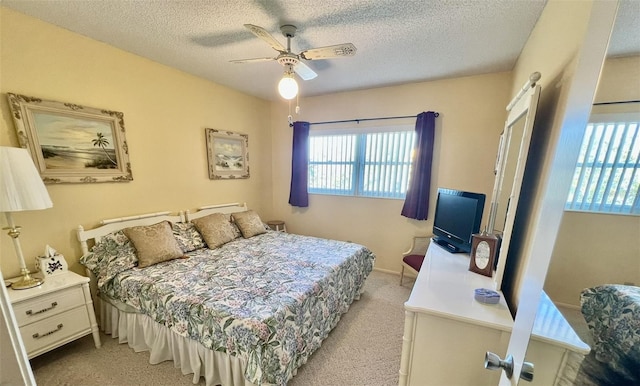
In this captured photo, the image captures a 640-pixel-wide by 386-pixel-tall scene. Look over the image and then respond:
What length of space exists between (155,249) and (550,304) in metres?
2.68

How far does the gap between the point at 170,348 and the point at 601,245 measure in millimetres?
2370

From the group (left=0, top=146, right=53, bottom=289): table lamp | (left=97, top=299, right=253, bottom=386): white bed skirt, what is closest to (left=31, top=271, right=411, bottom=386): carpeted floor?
(left=97, top=299, right=253, bottom=386): white bed skirt

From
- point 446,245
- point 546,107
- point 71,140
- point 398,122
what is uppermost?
point 398,122

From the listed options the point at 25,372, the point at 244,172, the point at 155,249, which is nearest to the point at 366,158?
the point at 244,172

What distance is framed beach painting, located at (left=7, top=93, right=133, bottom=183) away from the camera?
1759mm

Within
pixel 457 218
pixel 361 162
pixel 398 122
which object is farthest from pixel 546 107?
pixel 361 162

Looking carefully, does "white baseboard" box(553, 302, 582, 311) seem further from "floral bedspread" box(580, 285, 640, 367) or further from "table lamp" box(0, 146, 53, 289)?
"table lamp" box(0, 146, 53, 289)

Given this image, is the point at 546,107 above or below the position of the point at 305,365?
above

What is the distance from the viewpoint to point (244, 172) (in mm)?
3596

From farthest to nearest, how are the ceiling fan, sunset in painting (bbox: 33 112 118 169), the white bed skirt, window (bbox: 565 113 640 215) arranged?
1. sunset in painting (bbox: 33 112 118 169)
2. the ceiling fan
3. the white bed skirt
4. window (bbox: 565 113 640 215)

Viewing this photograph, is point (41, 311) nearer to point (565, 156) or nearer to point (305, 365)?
point (305, 365)

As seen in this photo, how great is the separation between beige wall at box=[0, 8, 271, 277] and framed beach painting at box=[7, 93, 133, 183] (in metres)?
0.07

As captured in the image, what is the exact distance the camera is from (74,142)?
200 centimetres

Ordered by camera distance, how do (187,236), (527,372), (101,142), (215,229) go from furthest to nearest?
(215,229) < (187,236) < (101,142) < (527,372)
